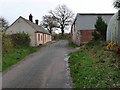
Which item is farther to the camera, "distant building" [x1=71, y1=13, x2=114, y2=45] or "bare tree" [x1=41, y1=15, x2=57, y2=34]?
"bare tree" [x1=41, y1=15, x2=57, y2=34]

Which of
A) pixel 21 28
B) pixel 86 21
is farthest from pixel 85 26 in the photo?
pixel 21 28

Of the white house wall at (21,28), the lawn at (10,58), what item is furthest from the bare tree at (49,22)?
the lawn at (10,58)

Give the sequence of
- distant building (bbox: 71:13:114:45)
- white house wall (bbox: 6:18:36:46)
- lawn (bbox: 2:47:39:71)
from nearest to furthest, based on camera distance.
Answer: lawn (bbox: 2:47:39:71) < distant building (bbox: 71:13:114:45) < white house wall (bbox: 6:18:36:46)

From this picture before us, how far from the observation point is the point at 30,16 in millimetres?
62906

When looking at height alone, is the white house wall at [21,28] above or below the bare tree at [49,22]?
below

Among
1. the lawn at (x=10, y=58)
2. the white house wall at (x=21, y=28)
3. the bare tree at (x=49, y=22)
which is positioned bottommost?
the lawn at (x=10, y=58)

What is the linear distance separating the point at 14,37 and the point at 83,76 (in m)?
28.4

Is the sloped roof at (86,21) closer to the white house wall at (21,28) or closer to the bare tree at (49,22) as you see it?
the white house wall at (21,28)

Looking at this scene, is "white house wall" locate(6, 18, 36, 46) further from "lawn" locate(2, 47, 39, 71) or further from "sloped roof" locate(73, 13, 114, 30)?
"lawn" locate(2, 47, 39, 71)

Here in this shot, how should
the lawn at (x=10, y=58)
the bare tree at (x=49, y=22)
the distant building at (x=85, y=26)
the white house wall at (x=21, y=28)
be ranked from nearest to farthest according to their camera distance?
the lawn at (x=10, y=58) → the distant building at (x=85, y=26) → the white house wall at (x=21, y=28) → the bare tree at (x=49, y=22)

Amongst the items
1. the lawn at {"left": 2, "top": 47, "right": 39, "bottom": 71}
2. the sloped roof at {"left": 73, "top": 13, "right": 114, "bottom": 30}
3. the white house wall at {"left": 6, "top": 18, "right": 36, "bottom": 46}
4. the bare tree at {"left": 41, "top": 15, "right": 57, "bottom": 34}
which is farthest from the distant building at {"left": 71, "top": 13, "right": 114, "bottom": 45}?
the bare tree at {"left": 41, "top": 15, "right": 57, "bottom": 34}

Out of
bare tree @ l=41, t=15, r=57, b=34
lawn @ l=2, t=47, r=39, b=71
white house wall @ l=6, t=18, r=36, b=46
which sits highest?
bare tree @ l=41, t=15, r=57, b=34

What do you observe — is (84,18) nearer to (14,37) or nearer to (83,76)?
(14,37)

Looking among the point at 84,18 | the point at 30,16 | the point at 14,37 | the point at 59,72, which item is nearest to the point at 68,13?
the point at 30,16
